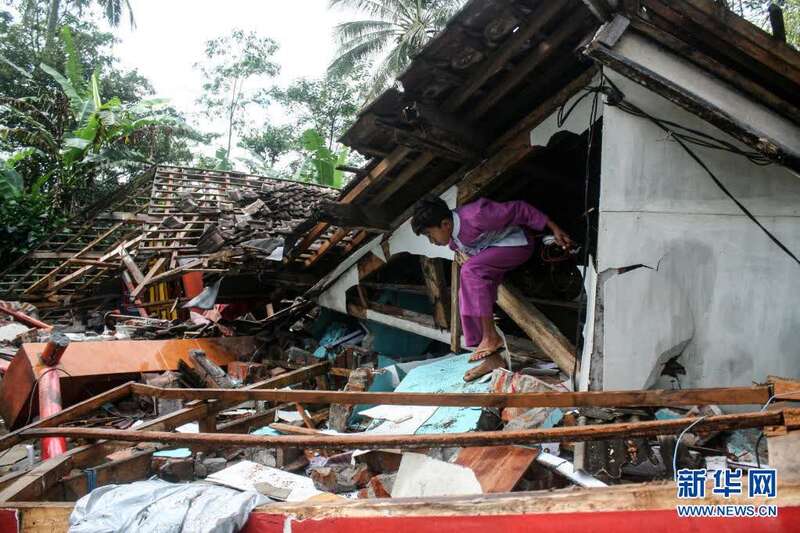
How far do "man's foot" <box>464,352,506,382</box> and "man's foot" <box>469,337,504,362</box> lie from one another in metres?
0.04

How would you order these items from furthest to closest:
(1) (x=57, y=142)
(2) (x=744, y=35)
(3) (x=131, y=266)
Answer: (1) (x=57, y=142) → (3) (x=131, y=266) → (2) (x=744, y=35)

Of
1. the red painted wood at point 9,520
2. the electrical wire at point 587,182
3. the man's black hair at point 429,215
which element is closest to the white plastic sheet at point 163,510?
the red painted wood at point 9,520

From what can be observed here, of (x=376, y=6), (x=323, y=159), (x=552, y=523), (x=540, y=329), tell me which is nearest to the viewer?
(x=552, y=523)

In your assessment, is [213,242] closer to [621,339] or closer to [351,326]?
[351,326]

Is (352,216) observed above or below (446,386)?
above

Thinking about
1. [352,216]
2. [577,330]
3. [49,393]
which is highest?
[352,216]

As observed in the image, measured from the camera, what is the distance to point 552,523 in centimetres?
199

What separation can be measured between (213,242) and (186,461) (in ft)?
12.2

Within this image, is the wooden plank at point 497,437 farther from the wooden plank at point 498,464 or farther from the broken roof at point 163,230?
the broken roof at point 163,230

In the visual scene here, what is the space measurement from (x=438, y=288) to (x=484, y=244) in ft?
4.01

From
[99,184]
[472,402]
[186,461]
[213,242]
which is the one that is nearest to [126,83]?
[99,184]

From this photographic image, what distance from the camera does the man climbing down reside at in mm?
4574

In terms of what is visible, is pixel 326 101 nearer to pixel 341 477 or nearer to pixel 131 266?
pixel 131 266

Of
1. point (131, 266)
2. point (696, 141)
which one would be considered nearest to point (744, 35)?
point (696, 141)
